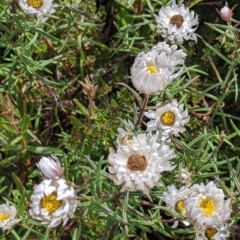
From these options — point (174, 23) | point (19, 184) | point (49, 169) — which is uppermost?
point (174, 23)

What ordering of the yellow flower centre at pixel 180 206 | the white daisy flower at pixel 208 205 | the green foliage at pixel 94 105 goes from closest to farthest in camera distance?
the white daisy flower at pixel 208 205 → the yellow flower centre at pixel 180 206 → the green foliage at pixel 94 105

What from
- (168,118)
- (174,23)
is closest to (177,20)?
(174,23)

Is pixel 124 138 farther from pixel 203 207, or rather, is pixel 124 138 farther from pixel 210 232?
pixel 210 232

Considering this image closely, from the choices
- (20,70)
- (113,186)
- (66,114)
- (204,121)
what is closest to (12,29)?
(20,70)

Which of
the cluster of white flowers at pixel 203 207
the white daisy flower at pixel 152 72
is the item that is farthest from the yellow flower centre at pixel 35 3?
the cluster of white flowers at pixel 203 207

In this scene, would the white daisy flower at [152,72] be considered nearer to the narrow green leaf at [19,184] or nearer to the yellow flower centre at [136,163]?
the yellow flower centre at [136,163]

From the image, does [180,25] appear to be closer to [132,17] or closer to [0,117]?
[132,17]
